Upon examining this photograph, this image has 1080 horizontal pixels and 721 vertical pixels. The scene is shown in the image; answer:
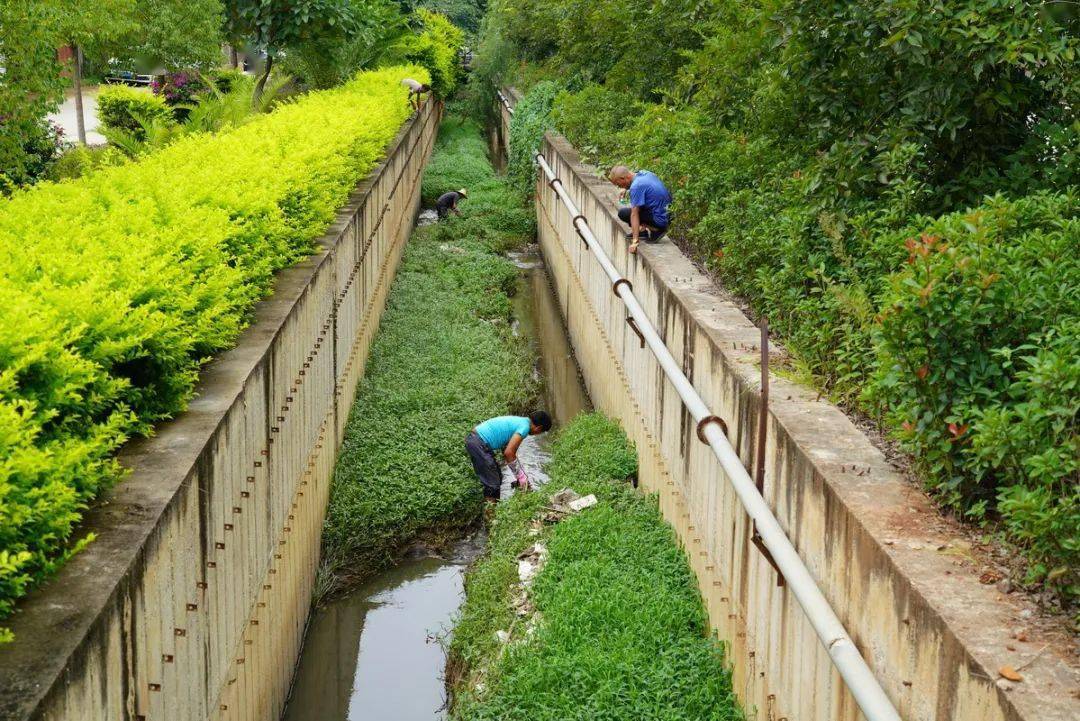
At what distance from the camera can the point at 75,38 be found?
16.4 m

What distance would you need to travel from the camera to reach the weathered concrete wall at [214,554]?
3.92 metres

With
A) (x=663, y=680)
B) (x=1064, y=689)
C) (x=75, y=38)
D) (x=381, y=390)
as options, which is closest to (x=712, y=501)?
(x=663, y=680)

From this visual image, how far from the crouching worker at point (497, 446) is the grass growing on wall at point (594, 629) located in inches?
25.1

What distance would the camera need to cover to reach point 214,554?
575 cm

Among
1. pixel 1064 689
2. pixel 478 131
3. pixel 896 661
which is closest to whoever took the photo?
pixel 1064 689

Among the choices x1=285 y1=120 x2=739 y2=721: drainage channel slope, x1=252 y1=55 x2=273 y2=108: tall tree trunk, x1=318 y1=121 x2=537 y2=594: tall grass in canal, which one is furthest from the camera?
x1=252 y1=55 x2=273 y2=108: tall tree trunk

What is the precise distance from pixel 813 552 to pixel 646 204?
601 centimetres

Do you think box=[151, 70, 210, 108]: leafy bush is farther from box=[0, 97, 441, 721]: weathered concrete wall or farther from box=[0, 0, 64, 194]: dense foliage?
box=[0, 97, 441, 721]: weathered concrete wall

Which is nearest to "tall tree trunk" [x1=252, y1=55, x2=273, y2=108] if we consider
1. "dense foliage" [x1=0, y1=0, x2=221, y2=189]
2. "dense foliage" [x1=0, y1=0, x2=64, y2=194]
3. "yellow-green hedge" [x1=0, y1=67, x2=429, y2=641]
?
"dense foliage" [x1=0, y1=0, x2=221, y2=189]

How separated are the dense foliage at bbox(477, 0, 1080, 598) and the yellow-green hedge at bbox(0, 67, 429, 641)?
11.2ft

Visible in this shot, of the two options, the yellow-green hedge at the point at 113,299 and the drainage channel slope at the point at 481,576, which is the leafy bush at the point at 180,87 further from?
the yellow-green hedge at the point at 113,299

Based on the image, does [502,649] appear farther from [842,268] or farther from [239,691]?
[842,268]

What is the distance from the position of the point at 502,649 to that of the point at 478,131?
3196cm

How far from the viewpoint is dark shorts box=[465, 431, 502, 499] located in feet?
34.4
